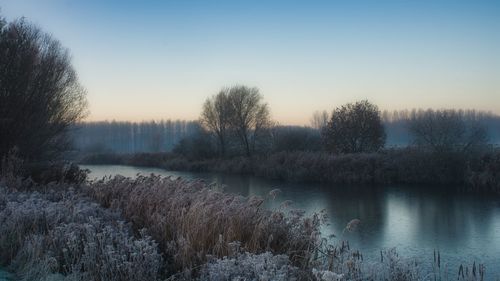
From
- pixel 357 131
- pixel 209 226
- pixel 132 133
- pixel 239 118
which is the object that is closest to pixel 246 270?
pixel 209 226

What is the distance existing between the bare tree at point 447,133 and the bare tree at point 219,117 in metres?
22.5

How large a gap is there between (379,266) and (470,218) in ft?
38.8

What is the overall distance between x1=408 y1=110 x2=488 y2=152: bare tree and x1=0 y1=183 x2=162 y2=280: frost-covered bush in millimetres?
26692

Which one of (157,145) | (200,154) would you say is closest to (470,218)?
(200,154)

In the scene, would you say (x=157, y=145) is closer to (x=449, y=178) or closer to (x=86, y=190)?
(x=449, y=178)

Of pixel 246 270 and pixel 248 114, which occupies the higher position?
pixel 248 114

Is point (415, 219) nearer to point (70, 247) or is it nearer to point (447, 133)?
point (70, 247)

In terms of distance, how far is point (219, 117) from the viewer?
5053 cm

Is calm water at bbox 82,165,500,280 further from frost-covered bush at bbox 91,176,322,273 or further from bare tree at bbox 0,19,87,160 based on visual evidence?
bare tree at bbox 0,19,87,160

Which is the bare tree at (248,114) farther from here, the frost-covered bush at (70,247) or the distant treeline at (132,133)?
the distant treeline at (132,133)

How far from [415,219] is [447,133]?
15298 millimetres

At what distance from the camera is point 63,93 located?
75.6 feet

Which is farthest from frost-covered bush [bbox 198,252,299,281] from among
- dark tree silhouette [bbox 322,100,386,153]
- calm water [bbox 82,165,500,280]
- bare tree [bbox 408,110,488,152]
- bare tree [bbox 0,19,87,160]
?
dark tree silhouette [bbox 322,100,386,153]

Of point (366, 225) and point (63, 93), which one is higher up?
point (63, 93)
